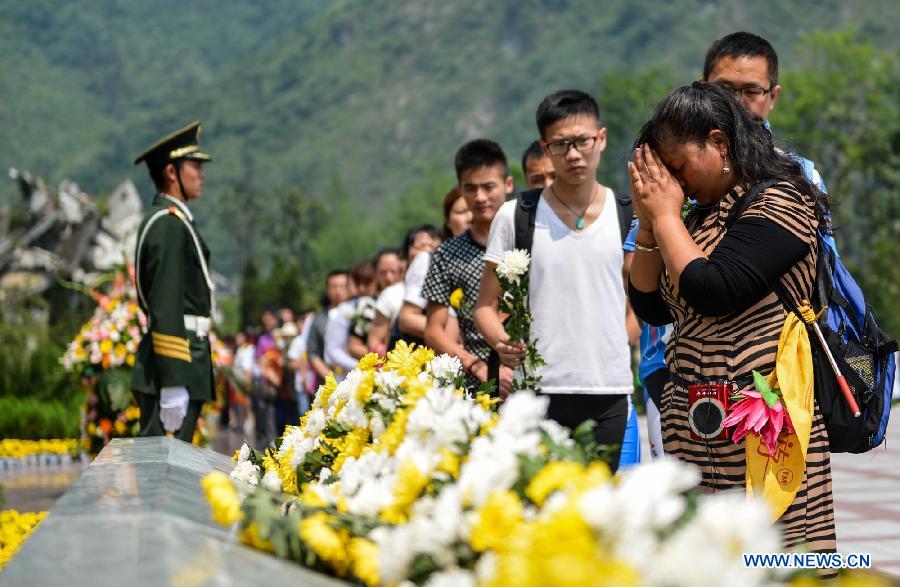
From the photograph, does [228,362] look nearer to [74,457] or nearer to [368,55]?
[74,457]

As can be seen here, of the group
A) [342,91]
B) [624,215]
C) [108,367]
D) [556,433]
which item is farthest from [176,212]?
[342,91]

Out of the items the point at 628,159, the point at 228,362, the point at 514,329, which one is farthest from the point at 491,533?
the point at 228,362

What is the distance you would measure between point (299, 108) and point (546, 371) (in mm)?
170931

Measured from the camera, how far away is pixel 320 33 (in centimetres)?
18925

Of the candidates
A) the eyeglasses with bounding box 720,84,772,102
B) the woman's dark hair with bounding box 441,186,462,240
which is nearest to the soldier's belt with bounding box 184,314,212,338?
the woman's dark hair with bounding box 441,186,462,240

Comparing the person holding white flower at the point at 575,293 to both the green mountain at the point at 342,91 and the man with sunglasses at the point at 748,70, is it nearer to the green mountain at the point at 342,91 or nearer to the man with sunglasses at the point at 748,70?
the man with sunglasses at the point at 748,70

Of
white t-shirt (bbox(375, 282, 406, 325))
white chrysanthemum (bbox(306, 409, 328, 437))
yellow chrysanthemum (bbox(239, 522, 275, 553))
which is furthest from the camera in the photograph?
white t-shirt (bbox(375, 282, 406, 325))

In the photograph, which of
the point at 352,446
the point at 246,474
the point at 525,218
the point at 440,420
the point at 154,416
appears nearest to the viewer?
the point at 440,420

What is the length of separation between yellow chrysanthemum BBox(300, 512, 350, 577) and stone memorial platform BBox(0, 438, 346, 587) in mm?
51

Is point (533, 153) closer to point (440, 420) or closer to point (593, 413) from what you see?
point (593, 413)

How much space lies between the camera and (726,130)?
332cm

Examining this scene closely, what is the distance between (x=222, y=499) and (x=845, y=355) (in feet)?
6.03

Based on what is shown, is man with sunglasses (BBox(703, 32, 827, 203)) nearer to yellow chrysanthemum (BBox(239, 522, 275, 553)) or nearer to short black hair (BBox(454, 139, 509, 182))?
short black hair (BBox(454, 139, 509, 182))

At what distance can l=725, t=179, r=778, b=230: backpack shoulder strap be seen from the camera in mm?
3283
